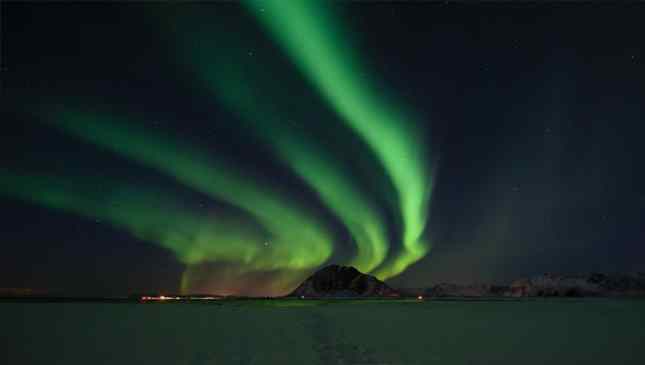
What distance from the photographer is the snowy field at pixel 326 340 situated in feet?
39.5

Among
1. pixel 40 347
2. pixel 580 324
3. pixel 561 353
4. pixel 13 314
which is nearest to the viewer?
pixel 561 353

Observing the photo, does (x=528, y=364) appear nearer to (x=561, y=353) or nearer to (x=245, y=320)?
(x=561, y=353)

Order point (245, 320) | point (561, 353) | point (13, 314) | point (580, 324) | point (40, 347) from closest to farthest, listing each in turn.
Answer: point (561, 353), point (40, 347), point (580, 324), point (245, 320), point (13, 314)

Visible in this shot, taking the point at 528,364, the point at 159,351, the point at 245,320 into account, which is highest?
the point at 245,320

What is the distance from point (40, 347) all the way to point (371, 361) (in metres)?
9.31

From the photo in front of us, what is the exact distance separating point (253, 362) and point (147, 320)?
10.8 meters

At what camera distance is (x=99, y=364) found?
11.6 m

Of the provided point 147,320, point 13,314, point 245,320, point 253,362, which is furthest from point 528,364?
point 13,314

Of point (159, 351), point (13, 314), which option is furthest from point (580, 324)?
point (13, 314)

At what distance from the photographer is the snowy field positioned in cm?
1204

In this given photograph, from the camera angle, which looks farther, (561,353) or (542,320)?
(542,320)

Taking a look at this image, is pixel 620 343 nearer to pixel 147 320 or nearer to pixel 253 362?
pixel 253 362

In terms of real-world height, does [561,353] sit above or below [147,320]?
below

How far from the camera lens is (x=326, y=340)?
14.7m
